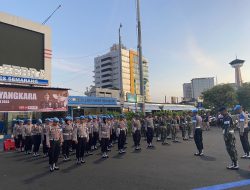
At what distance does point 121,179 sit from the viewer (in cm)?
790

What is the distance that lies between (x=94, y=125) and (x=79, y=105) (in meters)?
17.7

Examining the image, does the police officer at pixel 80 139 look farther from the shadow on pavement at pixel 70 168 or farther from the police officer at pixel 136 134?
the police officer at pixel 136 134

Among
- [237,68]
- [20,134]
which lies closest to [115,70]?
[237,68]

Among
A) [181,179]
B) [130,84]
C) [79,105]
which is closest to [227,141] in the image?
[181,179]

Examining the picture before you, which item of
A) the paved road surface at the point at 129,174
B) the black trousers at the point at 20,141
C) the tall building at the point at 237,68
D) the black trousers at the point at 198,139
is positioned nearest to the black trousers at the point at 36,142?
the black trousers at the point at 20,141

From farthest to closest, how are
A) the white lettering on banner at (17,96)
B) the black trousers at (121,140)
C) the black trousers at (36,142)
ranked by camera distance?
the white lettering on banner at (17,96)
the black trousers at (36,142)
the black trousers at (121,140)

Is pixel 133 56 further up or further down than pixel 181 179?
further up

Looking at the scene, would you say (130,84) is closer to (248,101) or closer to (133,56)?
(133,56)

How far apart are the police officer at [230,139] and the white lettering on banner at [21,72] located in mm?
16444

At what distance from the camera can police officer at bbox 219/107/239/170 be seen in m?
8.92

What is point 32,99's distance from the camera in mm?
19719

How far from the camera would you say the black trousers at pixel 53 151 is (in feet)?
32.2

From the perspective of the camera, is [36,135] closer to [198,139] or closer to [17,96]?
[17,96]

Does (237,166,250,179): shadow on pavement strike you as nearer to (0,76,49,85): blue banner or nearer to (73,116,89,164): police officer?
(73,116,89,164): police officer
